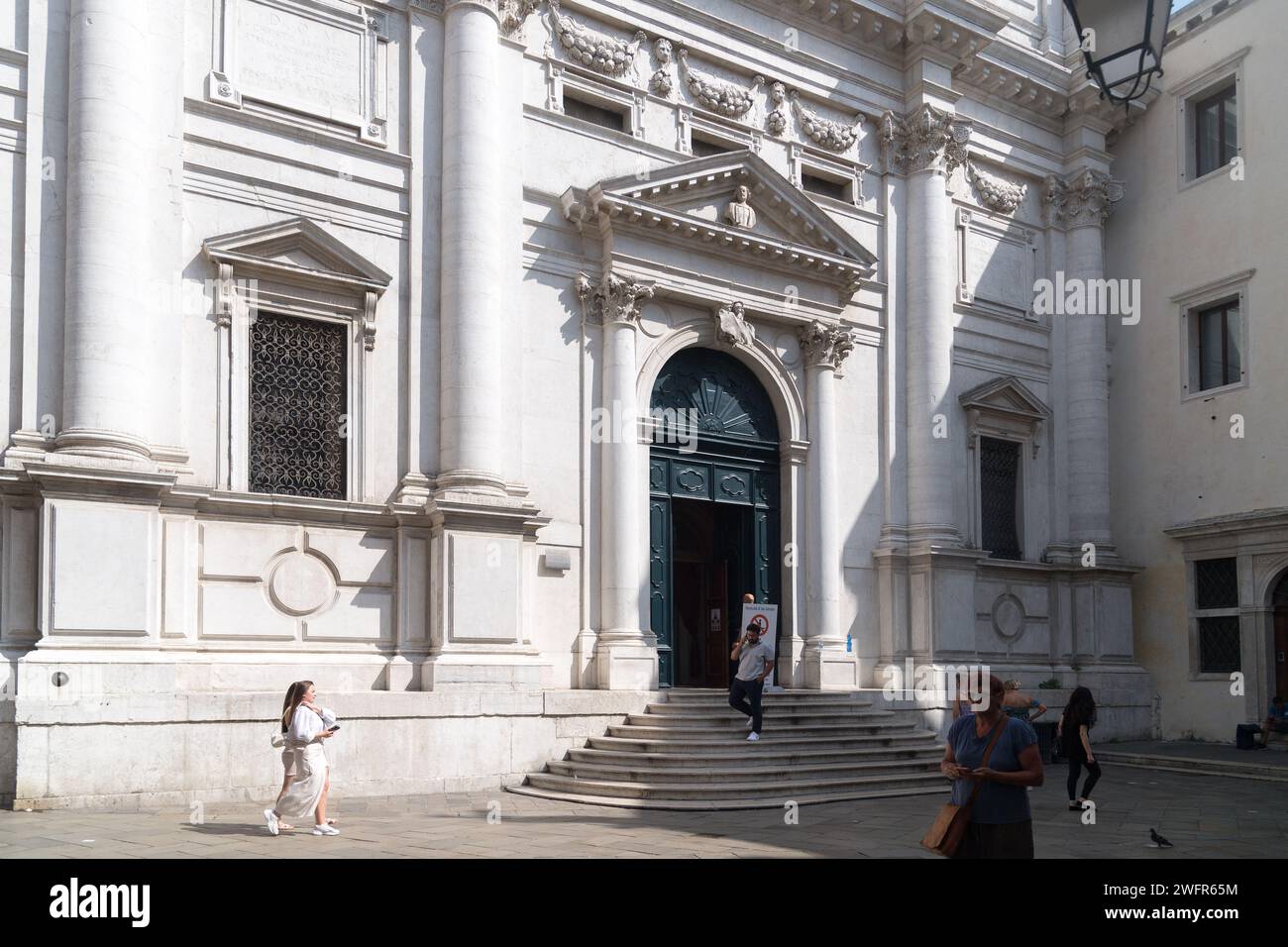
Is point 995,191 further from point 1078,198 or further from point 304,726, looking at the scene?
point 304,726

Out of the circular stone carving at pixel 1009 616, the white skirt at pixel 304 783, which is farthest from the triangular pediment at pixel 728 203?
the white skirt at pixel 304 783

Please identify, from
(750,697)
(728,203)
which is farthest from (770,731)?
(728,203)

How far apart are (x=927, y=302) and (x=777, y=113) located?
4275 mm

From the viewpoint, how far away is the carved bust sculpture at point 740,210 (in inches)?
794

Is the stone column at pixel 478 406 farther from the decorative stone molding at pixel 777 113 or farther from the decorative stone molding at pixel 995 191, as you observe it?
the decorative stone molding at pixel 995 191

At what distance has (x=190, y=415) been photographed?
15367 millimetres

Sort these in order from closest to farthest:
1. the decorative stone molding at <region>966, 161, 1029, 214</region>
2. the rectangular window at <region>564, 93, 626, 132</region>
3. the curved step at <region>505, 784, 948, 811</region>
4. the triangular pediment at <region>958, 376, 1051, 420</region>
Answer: the curved step at <region>505, 784, 948, 811</region>, the rectangular window at <region>564, 93, 626, 132</region>, the triangular pediment at <region>958, 376, 1051, 420</region>, the decorative stone molding at <region>966, 161, 1029, 214</region>

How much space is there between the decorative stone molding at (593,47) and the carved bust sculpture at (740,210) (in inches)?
101

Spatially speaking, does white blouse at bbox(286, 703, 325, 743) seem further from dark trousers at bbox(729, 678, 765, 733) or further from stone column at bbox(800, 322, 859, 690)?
stone column at bbox(800, 322, 859, 690)

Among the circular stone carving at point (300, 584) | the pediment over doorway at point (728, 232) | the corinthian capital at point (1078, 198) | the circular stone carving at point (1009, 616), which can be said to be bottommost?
the circular stone carving at point (1009, 616)

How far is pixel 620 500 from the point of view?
18.5m

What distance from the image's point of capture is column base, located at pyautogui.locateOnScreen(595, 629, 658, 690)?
17.9 meters

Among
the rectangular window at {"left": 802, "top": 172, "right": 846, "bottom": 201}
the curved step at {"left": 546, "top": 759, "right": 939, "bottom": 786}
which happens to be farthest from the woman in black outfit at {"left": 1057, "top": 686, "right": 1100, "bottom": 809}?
the rectangular window at {"left": 802, "top": 172, "right": 846, "bottom": 201}

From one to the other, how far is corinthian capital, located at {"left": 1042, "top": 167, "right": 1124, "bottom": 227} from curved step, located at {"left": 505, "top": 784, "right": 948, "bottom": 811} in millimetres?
13572
